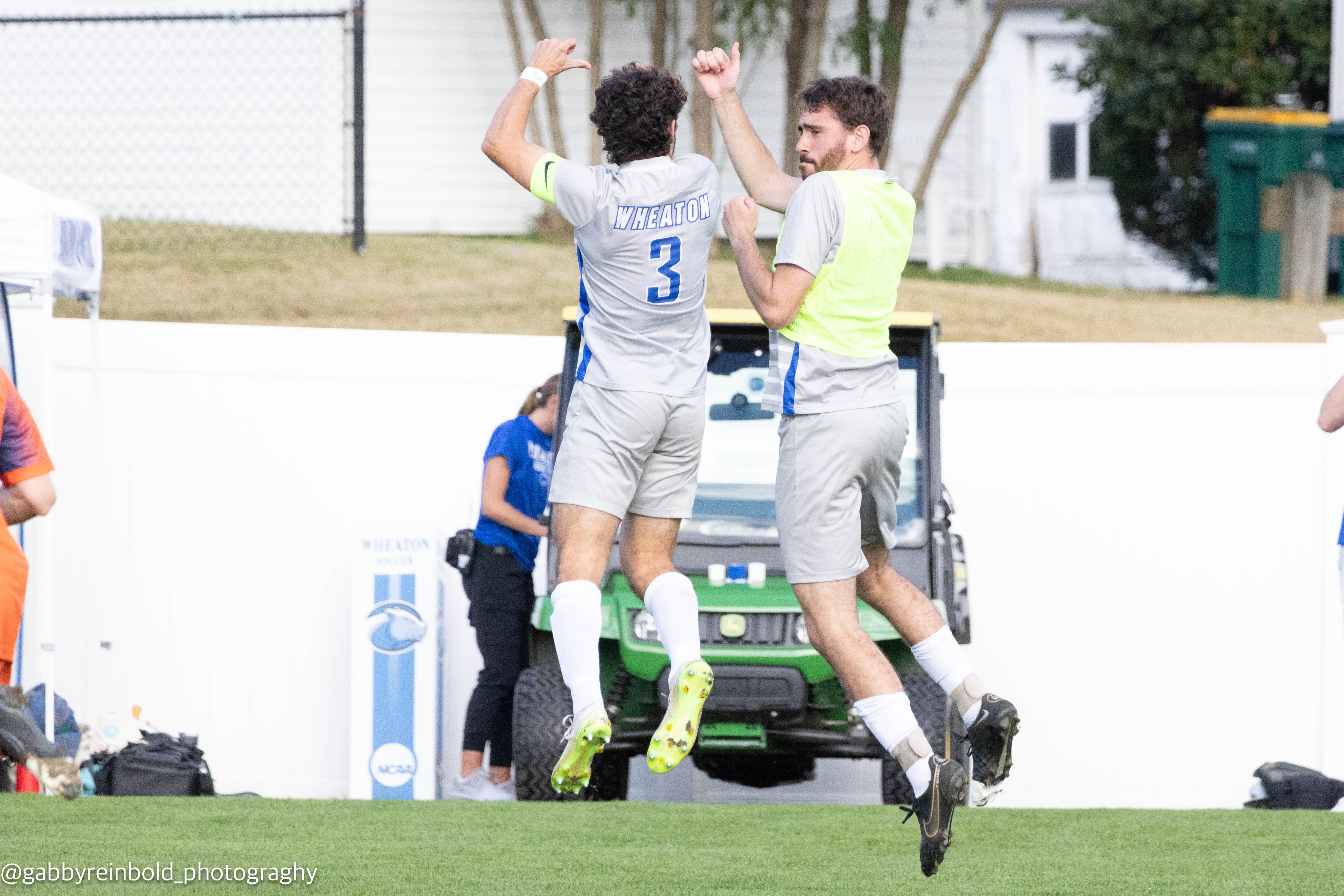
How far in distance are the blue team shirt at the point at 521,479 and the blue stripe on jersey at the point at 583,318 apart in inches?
117

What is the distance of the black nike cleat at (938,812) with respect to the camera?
173 inches

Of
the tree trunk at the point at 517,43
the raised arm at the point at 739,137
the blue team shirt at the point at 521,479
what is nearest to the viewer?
the raised arm at the point at 739,137

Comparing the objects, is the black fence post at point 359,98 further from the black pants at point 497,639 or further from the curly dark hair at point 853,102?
the curly dark hair at point 853,102

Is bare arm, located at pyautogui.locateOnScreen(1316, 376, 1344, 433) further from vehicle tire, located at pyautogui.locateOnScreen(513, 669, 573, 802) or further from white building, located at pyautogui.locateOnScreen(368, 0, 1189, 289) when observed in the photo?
white building, located at pyautogui.locateOnScreen(368, 0, 1189, 289)

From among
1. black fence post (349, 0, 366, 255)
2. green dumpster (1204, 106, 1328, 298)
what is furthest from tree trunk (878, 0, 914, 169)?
black fence post (349, 0, 366, 255)

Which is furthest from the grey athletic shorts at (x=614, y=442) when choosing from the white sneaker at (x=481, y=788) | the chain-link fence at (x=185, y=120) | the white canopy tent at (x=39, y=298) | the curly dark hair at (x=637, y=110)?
the chain-link fence at (x=185, y=120)

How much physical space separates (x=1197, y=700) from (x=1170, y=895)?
12.5ft

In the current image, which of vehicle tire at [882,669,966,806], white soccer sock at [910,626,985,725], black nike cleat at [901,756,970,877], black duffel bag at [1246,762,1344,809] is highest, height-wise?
white soccer sock at [910,626,985,725]

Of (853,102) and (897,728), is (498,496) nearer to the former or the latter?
(897,728)

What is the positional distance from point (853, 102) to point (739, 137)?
36 cm

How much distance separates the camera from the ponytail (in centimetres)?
779

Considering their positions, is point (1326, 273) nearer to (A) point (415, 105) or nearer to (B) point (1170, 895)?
(A) point (415, 105)

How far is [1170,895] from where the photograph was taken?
5.07 metres

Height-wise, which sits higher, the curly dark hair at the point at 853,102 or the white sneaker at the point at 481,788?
the curly dark hair at the point at 853,102
